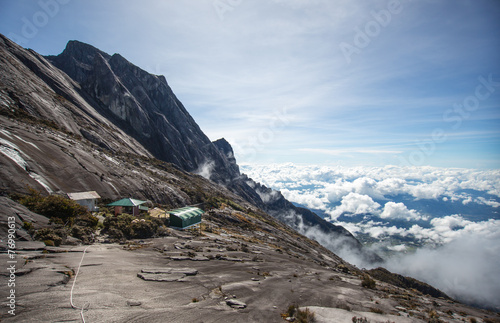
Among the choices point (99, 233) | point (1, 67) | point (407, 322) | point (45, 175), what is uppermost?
point (1, 67)

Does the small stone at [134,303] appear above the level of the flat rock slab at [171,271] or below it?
above

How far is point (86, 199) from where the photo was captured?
32.9 metres

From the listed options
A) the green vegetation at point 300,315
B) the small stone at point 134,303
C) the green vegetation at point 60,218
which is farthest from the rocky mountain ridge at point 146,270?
the green vegetation at point 60,218

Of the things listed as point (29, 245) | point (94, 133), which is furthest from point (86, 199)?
point (94, 133)

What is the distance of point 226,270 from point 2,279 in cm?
1381

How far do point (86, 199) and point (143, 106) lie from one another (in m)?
116

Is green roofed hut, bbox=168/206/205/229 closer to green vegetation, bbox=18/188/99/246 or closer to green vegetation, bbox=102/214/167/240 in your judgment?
green vegetation, bbox=102/214/167/240

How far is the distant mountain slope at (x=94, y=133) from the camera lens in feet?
109

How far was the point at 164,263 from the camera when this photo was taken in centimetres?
1812

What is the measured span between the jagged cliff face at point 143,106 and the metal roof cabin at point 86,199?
85375 mm

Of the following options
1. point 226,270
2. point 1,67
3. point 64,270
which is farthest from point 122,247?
point 1,67

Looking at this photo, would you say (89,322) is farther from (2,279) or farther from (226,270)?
(226,270)

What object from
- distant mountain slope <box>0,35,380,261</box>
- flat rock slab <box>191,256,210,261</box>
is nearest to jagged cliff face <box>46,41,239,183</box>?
distant mountain slope <box>0,35,380,261</box>

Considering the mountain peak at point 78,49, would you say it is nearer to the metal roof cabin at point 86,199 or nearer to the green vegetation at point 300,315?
the metal roof cabin at point 86,199
